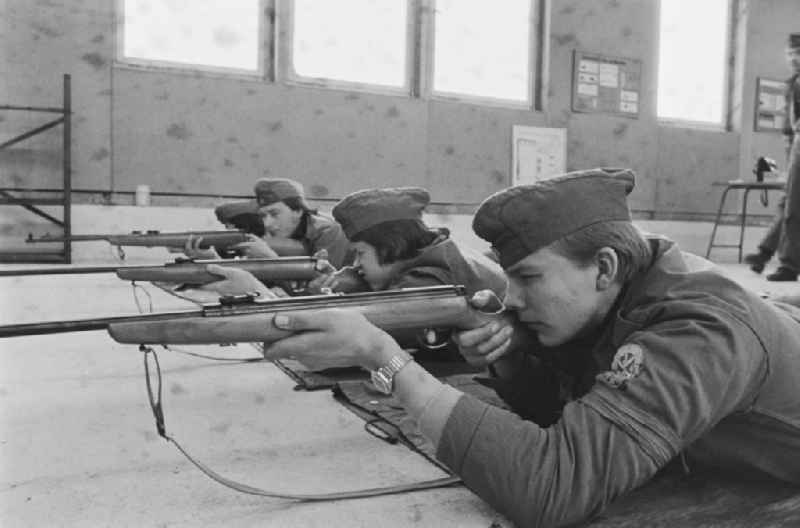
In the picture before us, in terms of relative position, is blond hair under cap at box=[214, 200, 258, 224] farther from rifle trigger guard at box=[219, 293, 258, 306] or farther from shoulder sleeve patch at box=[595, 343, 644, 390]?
shoulder sleeve patch at box=[595, 343, 644, 390]

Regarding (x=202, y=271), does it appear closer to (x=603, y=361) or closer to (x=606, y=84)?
(x=603, y=361)

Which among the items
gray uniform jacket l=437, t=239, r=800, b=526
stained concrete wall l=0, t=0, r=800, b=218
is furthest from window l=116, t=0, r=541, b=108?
gray uniform jacket l=437, t=239, r=800, b=526

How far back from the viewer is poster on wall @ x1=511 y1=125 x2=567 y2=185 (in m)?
7.46

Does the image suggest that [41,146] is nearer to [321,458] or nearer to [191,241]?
[191,241]

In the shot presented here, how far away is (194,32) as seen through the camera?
6.11 meters

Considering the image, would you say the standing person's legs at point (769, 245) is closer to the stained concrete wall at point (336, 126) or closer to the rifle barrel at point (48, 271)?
the stained concrete wall at point (336, 126)

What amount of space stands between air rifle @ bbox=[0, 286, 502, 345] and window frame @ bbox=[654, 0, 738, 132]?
24.1 feet

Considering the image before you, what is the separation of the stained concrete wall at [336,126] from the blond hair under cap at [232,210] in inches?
20.2

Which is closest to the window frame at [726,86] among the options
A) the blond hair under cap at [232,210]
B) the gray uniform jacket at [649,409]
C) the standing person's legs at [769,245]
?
the standing person's legs at [769,245]

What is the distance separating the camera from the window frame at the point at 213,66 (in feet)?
19.5

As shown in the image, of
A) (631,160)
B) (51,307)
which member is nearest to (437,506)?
(51,307)

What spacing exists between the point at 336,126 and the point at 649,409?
5846 millimetres

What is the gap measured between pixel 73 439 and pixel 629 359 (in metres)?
1.40

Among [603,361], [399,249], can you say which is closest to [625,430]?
[603,361]
